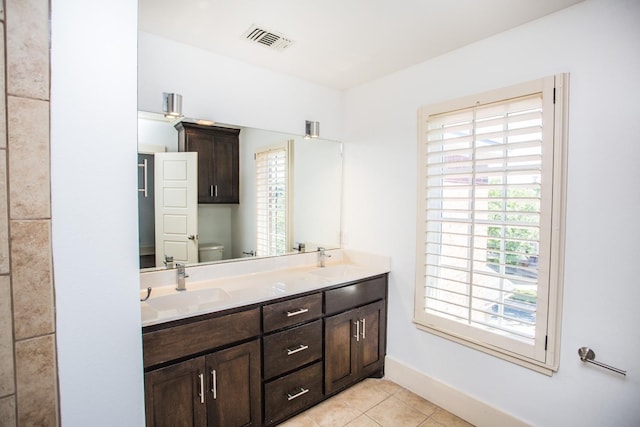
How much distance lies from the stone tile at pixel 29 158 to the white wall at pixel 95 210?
26mm

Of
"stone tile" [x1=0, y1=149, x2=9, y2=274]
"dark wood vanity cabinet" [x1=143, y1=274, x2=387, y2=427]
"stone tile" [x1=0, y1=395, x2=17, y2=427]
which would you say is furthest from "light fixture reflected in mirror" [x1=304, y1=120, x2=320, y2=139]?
"stone tile" [x1=0, y1=395, x2=17, y2=427]

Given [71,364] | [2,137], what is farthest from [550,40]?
[71,364]

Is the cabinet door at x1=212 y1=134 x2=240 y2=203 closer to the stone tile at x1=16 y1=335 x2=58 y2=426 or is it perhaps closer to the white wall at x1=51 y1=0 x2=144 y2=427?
the white wall at x1=51 y1=0 x2=144 y2=427

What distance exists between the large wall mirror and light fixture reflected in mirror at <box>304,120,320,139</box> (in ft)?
0.27

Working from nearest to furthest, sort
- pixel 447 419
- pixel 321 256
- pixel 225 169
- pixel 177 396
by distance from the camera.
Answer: pixel 177 396 → pixel 447 419 → pixel 225 169 → pixel 321 256

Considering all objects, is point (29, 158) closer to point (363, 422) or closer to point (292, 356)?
point (292, 356)

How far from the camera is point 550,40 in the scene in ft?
5.39

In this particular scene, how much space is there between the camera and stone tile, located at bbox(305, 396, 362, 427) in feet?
6.46

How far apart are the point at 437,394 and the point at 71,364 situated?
2142mm

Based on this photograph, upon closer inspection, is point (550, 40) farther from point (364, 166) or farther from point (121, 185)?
point (121, 185)

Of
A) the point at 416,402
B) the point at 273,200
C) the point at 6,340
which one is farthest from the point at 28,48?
the point at 416,402

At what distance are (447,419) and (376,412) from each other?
1.50ft

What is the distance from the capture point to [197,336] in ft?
4.99

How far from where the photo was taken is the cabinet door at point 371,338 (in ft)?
7.59
